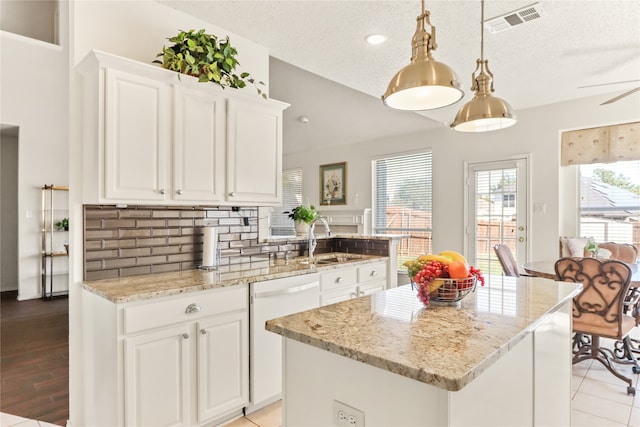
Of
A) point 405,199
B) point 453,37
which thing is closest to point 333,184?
point 405,199

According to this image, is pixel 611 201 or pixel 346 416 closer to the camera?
pixel 346 416

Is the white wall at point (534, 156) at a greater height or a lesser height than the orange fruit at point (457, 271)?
greater

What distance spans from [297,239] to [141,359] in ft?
5.71

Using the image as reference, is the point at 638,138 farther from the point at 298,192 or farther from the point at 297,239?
the point at 298,192

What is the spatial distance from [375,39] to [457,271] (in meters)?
2.10

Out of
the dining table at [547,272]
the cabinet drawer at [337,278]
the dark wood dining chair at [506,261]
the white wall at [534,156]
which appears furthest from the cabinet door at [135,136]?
the white wall at [534,156]

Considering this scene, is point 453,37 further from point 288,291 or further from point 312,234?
point 288,291

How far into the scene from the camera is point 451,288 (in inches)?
57.3

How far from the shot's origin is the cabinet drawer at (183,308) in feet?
5.92

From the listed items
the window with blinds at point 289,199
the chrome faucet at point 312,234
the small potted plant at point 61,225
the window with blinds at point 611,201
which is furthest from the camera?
the window with blinds at point 289,199

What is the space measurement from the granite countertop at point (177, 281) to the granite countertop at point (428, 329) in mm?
864

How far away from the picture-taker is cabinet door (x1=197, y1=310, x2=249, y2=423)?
206cm

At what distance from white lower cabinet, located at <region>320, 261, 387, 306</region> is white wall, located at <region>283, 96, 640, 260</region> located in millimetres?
2397

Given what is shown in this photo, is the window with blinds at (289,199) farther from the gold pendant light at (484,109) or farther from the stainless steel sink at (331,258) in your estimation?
the gold pendant light at (484,109)
